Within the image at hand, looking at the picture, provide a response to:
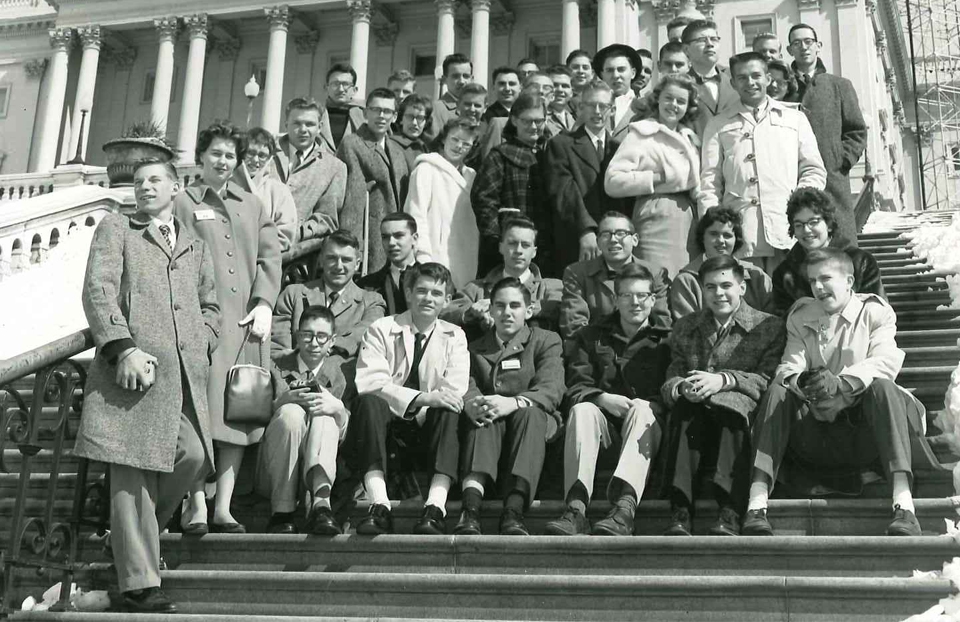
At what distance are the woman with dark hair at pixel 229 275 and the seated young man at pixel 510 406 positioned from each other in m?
1.28

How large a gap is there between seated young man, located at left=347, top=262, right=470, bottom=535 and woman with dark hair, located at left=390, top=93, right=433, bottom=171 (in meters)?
2.94

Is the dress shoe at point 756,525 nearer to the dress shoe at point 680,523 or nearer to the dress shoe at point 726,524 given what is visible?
the dress shoe at point 726,524

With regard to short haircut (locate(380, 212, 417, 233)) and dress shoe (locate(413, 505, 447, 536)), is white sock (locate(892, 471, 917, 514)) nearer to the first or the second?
dress shoe (locate(413, 505, 447, 536))

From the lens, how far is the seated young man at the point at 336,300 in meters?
7.49

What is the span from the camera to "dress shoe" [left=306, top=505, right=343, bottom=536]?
5898 millimetres

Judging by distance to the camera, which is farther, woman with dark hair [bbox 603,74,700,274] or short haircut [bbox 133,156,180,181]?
woman with dark hair [bbox 603,74,700,274]

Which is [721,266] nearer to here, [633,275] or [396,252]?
[633,275]

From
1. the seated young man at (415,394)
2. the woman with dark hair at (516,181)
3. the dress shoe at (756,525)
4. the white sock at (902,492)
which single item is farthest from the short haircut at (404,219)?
the white sock at (902,492)

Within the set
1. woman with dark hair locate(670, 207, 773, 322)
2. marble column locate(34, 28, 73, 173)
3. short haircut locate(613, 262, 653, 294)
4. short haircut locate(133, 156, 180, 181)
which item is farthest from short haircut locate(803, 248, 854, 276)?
marble column locate(34, 28, 73, 173)

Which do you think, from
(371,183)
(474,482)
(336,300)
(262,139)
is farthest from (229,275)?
(371,183)

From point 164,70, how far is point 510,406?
133 feet

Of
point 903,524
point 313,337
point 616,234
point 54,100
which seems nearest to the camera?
point 903,524

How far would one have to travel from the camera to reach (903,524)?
518 cm

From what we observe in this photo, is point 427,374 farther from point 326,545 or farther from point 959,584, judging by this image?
point 959,584
